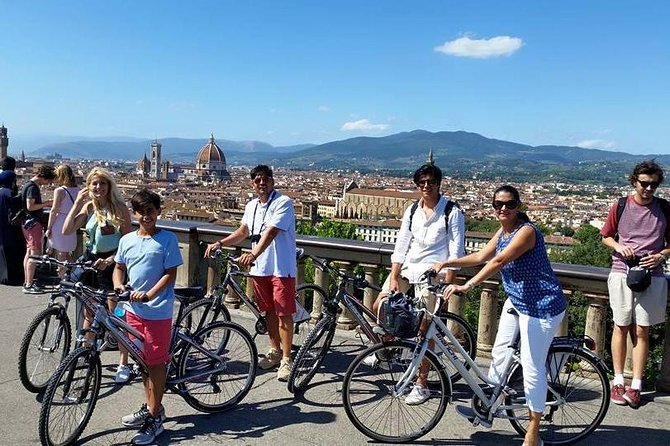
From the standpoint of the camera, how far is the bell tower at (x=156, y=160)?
621ft

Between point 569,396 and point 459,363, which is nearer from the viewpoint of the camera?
point 459,363

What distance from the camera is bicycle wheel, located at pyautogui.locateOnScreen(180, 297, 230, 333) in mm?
4781

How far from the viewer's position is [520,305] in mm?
3664

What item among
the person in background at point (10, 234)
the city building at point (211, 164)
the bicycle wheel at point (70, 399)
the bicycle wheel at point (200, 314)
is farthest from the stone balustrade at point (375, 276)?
the city building at point (211, 164)

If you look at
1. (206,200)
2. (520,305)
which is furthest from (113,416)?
(206,200)

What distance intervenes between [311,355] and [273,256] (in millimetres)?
824

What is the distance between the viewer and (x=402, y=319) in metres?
3.78

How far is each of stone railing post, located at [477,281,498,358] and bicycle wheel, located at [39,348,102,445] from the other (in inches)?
128

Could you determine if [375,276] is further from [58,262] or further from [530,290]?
[58,262]

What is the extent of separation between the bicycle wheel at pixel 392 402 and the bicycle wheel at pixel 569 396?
48cm

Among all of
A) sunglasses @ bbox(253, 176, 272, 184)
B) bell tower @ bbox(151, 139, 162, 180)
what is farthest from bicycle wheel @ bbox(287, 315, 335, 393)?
bell tower @ bbox(151, 139, 162, 180)

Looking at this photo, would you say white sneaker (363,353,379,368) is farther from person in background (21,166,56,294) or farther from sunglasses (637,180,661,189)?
person in background (21,166,56,294)

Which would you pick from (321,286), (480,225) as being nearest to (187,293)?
(321,286)

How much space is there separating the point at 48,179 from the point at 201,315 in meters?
3.21
